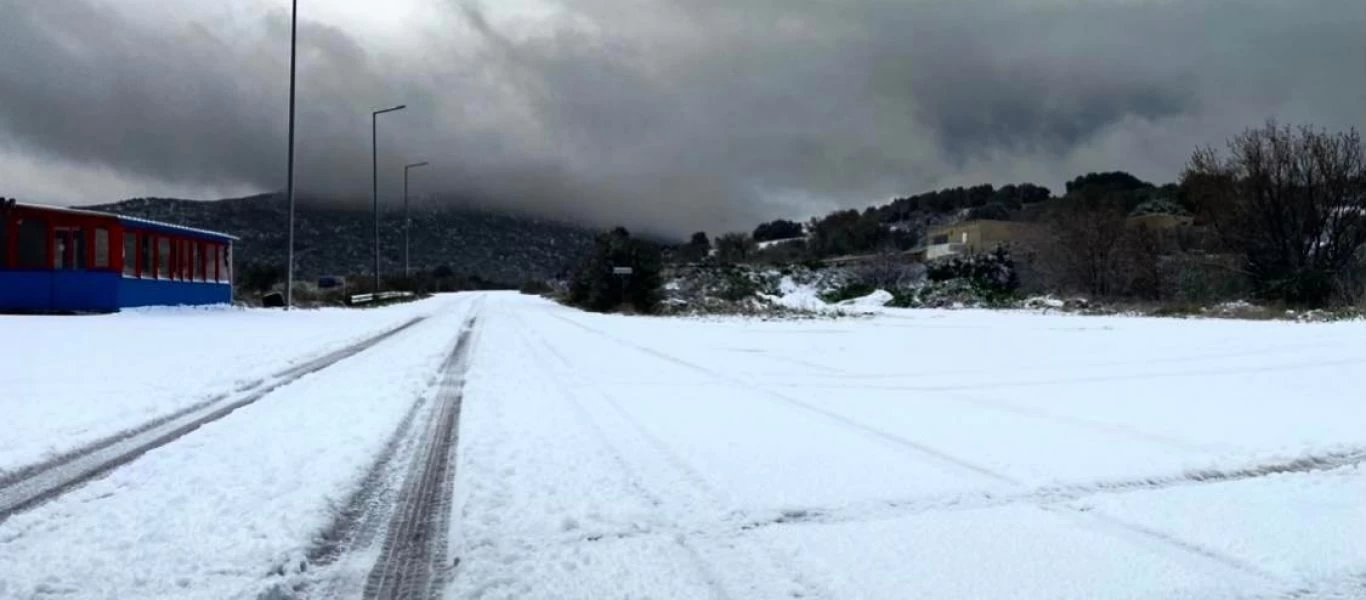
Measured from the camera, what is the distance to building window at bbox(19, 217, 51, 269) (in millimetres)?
24625

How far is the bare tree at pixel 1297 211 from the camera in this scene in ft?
85.8

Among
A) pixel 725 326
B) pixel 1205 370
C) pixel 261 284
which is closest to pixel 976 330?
pixel 725 326

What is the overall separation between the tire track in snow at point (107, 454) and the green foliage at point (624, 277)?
27.9m

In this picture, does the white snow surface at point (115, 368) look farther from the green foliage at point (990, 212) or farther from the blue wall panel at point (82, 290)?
the green foliage at point (990, 212)

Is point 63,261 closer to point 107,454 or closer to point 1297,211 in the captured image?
point 107,454

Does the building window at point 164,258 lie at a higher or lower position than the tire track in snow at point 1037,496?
higher

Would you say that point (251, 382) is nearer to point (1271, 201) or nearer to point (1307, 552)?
point (1307, 552)

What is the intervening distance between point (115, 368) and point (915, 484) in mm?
9864

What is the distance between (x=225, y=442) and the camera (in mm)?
6176

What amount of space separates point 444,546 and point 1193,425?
5705mm

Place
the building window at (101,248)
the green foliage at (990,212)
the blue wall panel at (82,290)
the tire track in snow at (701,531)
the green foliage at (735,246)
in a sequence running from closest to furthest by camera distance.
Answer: the tire track in snow at (701,531) < the blue wall panel at (82,290) < the building window at (101,248) < the green foliage at (735,246) < the green foliage at (990,212)

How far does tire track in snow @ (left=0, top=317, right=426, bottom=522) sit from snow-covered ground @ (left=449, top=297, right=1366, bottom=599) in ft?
6.69

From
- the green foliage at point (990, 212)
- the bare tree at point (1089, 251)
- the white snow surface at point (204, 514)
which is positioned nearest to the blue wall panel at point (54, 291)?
the white snow surface at point (204, 514)

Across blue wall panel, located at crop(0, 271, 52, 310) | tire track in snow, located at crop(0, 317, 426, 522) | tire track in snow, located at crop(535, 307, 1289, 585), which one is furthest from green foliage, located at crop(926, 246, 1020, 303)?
tire track in snow, located at crop(0, 317, 426, 522)
